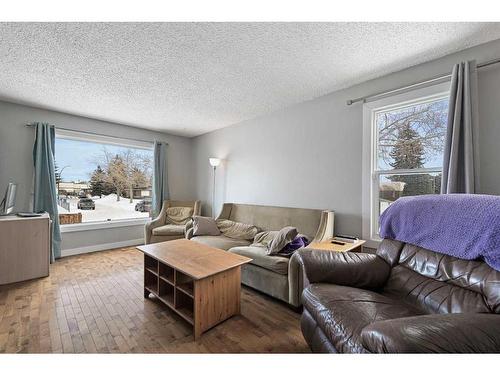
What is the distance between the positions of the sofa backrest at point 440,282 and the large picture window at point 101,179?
14.0ft

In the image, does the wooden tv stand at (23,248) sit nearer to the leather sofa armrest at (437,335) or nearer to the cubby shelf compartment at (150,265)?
the cubby shelf compartment at (150,265)

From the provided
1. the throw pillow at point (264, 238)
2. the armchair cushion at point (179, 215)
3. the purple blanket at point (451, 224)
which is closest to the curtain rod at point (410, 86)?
the purple blanket at point (451, 224)

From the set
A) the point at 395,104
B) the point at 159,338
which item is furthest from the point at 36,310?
the point at 395,104

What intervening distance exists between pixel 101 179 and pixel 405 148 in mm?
4590

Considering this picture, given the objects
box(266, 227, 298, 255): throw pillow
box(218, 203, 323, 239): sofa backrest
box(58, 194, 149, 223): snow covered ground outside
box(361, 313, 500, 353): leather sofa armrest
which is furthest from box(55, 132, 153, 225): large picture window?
box(361, 313, 500, 353): leather sofa armrest

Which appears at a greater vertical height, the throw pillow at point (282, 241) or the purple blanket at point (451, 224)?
the purple blanket at point (451, 224)

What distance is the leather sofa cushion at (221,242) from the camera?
2.72m

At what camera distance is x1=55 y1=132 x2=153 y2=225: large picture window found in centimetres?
357

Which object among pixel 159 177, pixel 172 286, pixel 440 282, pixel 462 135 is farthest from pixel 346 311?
pixel 159 177

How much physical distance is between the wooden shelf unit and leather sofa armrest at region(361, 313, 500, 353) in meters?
1.33
